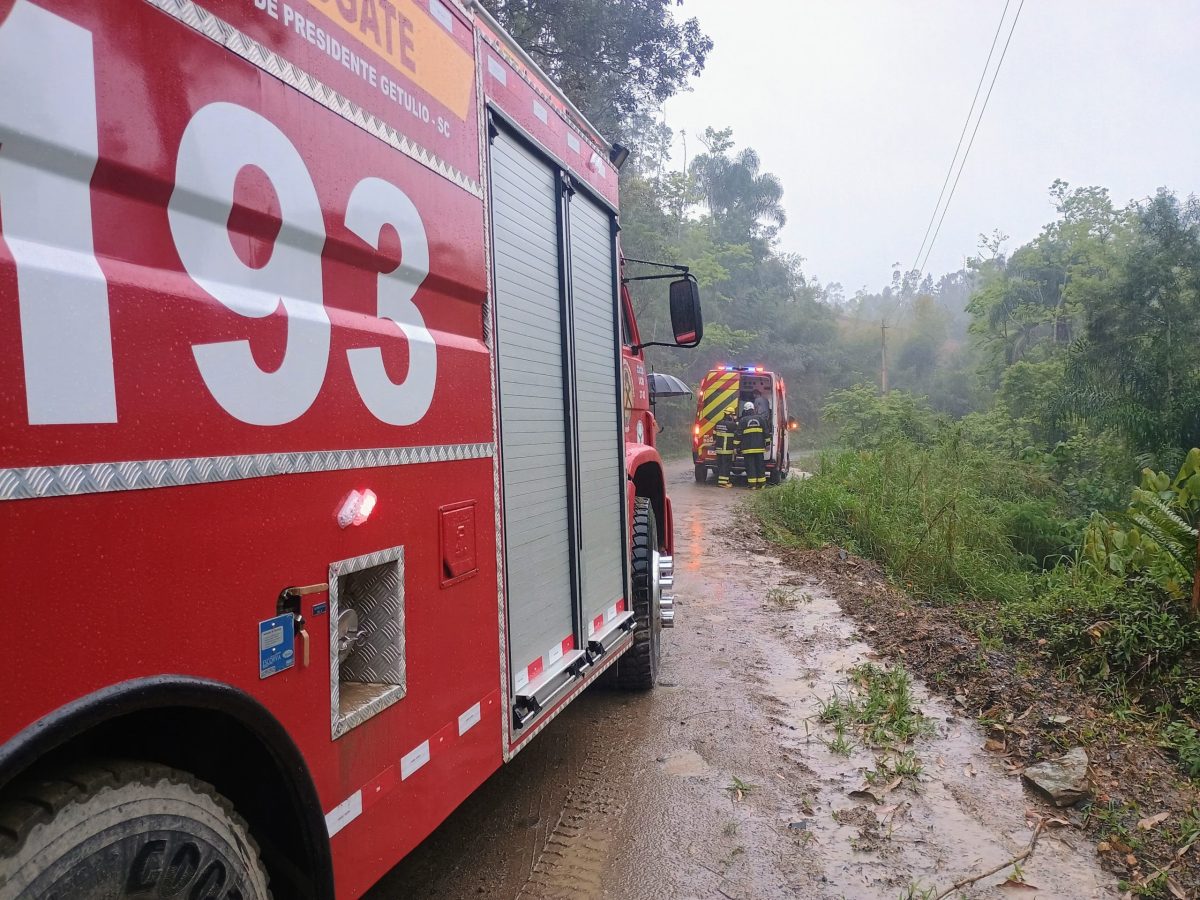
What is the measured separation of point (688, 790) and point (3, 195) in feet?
11.2

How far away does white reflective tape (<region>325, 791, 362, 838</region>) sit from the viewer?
1.76 meters

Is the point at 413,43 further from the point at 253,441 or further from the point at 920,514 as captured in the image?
the point at 920,514

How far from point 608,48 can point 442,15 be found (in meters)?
16.6

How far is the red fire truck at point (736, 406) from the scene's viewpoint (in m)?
18.0

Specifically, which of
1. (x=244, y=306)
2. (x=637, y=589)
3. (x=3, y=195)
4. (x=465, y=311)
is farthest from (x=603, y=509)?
(x=3, y=195)

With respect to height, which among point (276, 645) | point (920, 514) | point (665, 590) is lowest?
point (920, 514)

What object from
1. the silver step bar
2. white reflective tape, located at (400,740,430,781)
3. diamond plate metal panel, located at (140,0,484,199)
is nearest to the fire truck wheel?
white reflective tape, located at (400,740,430,781)

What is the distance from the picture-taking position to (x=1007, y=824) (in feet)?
11.1

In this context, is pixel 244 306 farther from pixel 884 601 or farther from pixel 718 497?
pixel 718 497

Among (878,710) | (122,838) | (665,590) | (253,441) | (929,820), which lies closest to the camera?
(122,838)

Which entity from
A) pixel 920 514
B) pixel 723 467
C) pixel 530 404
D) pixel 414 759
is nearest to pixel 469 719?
pixel 414 759

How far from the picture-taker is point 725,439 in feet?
58.5

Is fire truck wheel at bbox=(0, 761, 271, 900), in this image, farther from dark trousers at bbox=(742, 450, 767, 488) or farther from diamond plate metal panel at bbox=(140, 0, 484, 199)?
dark trousers at bbox=(742, 450, 767, 488)

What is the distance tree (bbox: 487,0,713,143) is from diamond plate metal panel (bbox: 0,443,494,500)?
15.3 metres
